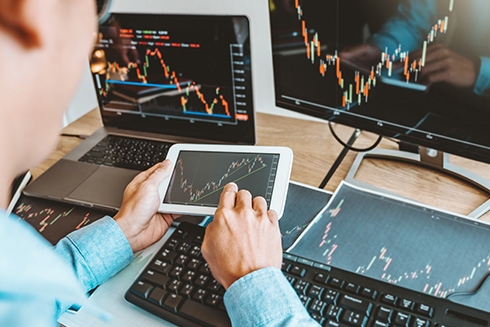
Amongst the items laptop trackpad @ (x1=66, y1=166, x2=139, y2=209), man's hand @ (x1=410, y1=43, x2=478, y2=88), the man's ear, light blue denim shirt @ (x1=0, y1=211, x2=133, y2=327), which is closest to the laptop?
laptop trackpad @ (x1=66, y1=166, x2=139, y2=209)

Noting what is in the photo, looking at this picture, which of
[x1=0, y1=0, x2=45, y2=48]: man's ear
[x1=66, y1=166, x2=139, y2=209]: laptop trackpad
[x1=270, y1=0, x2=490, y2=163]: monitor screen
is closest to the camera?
[x1=0, y1=0, x2=45, y2=48]: man's ear

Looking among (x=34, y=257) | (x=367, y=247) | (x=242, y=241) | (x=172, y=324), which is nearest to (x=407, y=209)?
(x=367, y=247)

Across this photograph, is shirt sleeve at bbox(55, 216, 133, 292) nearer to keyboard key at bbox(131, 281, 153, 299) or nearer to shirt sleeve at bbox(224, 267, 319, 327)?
keyboard key at bbox(131, 281, 153, 299)

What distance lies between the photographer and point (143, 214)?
815 millimetres

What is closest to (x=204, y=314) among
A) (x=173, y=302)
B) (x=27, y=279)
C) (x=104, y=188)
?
(x=173, y=302)

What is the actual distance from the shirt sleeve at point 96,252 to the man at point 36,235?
0.01 m

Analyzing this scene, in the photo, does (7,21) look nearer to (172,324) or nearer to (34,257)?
(34,257)

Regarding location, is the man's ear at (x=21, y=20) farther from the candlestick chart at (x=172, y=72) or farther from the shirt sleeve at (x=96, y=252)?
the candlestick chart at (x=172, y=72)

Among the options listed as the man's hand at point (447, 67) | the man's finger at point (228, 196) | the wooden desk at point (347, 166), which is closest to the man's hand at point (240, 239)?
the man's finger at point (228, 196)

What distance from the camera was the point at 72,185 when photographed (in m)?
0.97

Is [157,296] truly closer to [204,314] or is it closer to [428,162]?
[204,314]

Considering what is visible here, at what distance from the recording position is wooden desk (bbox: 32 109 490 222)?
0.88 metres

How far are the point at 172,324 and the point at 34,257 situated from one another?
285 mm

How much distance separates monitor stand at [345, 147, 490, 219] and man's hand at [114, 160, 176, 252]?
0.35 metres
